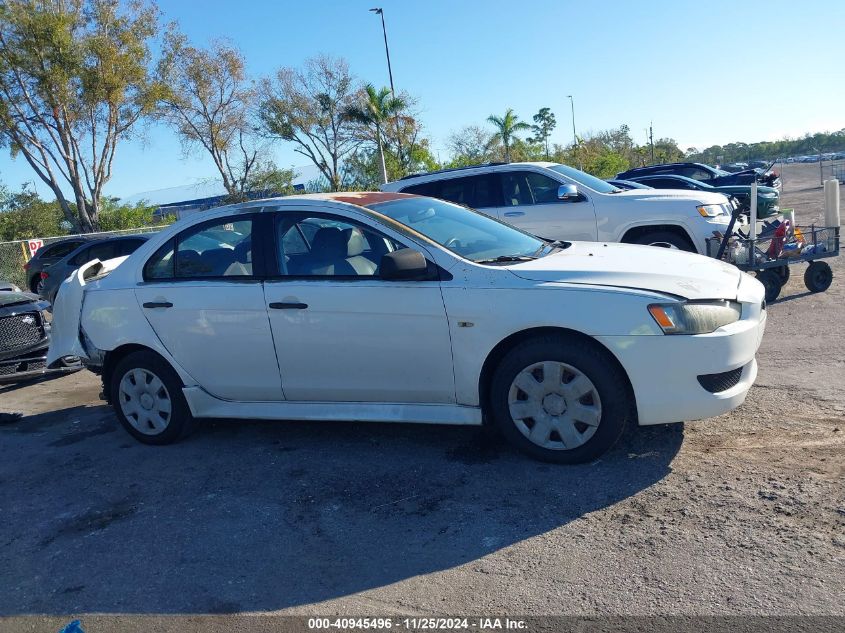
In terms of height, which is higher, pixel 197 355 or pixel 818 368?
pixel 197 355

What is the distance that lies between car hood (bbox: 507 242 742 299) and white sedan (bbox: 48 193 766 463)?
0.02 meters

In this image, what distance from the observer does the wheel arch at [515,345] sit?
4.18 metres

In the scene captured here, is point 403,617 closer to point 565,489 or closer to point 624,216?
point 565,489

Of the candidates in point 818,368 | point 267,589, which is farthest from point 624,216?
point 267,589

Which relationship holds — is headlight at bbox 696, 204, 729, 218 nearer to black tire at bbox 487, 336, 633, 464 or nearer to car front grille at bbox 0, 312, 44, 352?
black tire at bbox 487, 336, 633, 464

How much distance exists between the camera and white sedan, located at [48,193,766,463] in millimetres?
4117

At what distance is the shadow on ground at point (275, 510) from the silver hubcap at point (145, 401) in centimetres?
19

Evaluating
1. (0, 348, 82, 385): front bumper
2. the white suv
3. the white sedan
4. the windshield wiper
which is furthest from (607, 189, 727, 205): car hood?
(0, 348, 82, 385): front bumper

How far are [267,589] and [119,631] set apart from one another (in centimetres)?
63

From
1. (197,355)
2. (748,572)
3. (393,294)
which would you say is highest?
(393,294)

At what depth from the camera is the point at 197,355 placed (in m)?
5.23

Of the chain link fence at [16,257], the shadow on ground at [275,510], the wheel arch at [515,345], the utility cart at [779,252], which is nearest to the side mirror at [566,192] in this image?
the utility cart at [779,252]

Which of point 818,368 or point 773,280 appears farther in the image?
point 773,280

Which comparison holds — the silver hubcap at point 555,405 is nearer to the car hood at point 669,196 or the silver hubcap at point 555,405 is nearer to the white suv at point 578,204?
the white suv at point 578,204
